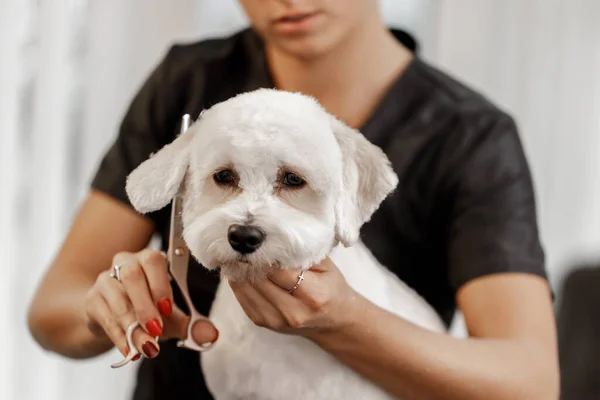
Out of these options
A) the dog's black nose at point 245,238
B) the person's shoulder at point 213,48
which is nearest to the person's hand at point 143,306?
the dog's black nose at point 245,238

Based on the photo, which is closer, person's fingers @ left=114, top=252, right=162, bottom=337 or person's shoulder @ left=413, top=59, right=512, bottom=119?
person's fingers @ left=114, top=252, right=162, bottom=337

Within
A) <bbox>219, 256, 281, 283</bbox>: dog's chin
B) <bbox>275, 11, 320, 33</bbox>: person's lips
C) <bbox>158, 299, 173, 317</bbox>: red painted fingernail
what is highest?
<bbox>275, 11, 320, 33</bbox>: person's lips

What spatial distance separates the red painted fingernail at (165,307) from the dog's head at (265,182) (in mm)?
72

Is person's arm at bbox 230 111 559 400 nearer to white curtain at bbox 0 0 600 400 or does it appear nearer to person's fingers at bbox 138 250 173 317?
person's fingers at bbox 138 250 173 317

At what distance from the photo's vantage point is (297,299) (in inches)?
18.8

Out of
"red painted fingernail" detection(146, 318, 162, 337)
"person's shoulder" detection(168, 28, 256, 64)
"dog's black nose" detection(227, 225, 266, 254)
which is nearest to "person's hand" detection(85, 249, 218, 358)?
"red painted fingernail" detection(146, 318, 162, 337)

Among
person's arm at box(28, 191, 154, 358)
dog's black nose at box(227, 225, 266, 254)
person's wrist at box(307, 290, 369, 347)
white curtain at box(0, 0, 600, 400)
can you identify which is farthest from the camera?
white curtain at box(0, 0, 600, 400)

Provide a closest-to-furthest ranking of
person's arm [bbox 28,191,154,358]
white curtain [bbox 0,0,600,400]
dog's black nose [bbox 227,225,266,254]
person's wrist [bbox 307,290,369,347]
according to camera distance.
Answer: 1. dog's black nose [bbox 227,225,266,254]
2. person's wrist [bbox 307,290,369,347]
3. person's arm [bbox 28,191,154,358]
4. white curtain [bbox 0,0,600,400]

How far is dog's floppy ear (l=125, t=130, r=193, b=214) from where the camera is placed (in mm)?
457

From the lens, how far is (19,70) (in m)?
0.75

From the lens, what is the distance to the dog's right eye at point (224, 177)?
0.43m

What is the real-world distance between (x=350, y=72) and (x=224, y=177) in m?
0.22

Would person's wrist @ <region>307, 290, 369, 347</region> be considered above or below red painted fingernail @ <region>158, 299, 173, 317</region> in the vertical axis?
below

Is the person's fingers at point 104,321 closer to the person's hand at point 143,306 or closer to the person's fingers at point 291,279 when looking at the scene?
the person's hand at point 143,306
